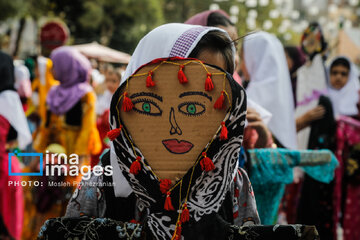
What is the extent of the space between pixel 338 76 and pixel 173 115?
214 inches

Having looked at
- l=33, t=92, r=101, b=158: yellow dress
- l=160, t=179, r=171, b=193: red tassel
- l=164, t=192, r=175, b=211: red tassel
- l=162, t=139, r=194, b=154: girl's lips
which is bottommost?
l=33, t=92, r=101, b=158: yellow dress

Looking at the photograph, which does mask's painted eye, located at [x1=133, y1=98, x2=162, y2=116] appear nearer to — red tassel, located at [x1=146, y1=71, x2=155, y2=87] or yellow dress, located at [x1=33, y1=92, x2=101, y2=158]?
red tassel, located at [x1=146, y1=71, x2=155, y2=87]

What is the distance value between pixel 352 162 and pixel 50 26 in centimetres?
513

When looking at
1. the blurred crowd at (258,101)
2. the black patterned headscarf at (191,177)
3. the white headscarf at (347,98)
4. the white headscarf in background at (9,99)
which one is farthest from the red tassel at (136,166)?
the white headscarf at (347,98)

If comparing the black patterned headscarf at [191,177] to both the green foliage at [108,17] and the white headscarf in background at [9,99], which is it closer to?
the white headscarf in background at [9,99]

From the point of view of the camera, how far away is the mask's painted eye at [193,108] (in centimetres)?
132

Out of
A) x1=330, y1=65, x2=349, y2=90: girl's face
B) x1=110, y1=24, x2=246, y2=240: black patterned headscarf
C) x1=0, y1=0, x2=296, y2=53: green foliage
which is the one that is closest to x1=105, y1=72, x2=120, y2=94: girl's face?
x1=330, y1=65, x2=349, y2=90: girl's face

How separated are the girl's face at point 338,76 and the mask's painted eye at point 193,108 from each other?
17.7 feet

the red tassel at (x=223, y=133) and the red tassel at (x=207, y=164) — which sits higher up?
the red tassel at (x=223, y=133)

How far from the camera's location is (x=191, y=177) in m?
1.32

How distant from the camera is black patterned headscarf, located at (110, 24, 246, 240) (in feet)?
4.31

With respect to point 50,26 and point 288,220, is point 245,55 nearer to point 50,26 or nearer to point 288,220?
point 288,220

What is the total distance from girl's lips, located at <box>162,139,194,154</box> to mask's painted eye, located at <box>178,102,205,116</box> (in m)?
0.07

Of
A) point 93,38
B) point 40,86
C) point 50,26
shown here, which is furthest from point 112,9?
point 40,86
